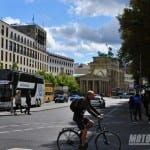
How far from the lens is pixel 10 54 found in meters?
124

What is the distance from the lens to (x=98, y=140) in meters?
14.1

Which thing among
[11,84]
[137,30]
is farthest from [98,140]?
[11,84]

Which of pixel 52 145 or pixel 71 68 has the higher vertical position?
pixel 71 68

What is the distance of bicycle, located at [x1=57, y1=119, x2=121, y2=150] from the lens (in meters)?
14.0

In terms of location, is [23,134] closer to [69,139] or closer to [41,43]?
[69,139]

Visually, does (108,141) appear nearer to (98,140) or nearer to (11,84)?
(98,140)

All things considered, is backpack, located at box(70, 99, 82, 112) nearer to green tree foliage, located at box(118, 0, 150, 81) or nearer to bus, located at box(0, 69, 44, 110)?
green tree foliage, located at box(118, 0, 150, 81)

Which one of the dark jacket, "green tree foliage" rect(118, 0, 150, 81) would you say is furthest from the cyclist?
"green tree foliage" rect(118, 0, 150, 81)

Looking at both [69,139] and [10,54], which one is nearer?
[69,139]

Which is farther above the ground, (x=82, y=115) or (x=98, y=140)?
(x=82, y=115)

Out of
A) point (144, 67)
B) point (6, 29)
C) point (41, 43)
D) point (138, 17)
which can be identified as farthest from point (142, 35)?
point (41, 43)

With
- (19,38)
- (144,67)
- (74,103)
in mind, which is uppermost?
(19,38)

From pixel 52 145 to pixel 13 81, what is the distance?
105 feet

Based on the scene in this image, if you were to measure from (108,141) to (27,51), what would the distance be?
413 feet
